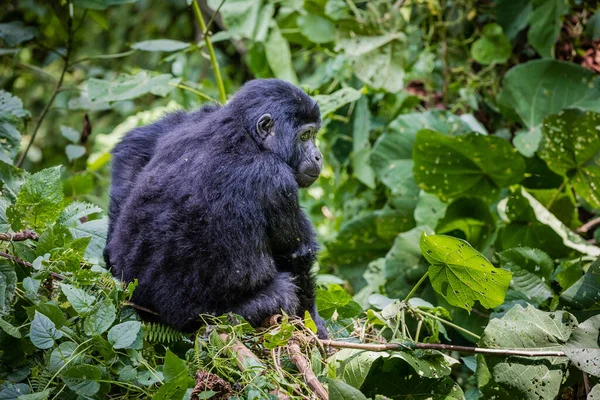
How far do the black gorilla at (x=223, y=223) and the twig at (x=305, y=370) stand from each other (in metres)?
0.30

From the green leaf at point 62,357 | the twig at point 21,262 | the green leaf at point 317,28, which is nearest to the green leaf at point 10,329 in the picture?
the green leaf at point 62,357

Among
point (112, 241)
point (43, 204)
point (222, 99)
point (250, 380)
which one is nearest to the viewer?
point (250, 380)

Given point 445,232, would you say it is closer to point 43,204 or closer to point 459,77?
point 459,77

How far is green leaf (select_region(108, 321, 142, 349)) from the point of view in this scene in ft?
6.68

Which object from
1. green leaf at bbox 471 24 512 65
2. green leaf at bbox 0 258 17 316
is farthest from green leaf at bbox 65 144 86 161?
green leaf at bbox 471 24 512 65

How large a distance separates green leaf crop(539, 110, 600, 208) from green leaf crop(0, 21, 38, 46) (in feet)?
10.6

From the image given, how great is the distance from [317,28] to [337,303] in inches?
110

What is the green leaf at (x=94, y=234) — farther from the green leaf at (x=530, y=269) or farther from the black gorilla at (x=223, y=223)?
the green leaf at (x=530, y=269)

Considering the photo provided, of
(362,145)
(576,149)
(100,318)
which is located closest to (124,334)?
(100,318)

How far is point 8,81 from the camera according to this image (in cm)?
516

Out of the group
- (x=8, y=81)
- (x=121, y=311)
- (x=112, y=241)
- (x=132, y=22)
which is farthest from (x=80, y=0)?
(x=132, y=22)

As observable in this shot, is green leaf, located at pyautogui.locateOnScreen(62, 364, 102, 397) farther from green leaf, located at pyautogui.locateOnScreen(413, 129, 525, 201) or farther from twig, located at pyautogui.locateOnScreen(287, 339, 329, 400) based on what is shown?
green leaf, located at pyautogui.locateOnScreen(413, 129, 525, 201)

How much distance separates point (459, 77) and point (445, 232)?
1.78 metres

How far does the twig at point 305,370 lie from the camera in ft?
6.75
